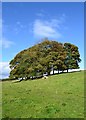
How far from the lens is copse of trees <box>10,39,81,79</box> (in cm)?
7491

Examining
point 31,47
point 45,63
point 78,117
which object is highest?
point 31,47

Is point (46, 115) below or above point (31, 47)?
below

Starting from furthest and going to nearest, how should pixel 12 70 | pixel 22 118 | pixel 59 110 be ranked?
1. pixel 12 70
2. pixel 59 110
3. pixel 22 118

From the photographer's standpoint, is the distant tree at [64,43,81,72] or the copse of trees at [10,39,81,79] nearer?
the copse of trees at [10,39,81,79]

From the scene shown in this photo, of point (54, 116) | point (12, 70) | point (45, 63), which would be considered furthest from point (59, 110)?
point (12, 70)

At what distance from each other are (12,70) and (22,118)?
2570 inches

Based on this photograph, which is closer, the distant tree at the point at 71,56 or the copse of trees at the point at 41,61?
the copse of trees at the point at 41,61

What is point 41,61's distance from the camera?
7519cm

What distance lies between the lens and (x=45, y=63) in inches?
2970

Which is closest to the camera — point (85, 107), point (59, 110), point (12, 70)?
point (59, 110)

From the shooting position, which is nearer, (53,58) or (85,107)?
(85,107)

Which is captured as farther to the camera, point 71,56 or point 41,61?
point 71,56

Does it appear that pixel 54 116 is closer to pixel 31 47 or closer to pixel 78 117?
pixel 78 117

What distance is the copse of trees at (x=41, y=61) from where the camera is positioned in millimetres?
74912
